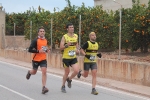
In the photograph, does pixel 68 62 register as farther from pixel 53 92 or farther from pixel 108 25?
pixel 108 25

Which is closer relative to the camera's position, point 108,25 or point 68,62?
point 68,62

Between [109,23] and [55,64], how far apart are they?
15.1 feet

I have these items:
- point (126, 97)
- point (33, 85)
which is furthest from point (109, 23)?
point (126, 97)

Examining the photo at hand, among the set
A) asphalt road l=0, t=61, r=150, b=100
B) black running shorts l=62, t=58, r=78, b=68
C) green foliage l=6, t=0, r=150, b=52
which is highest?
green foliage l=6, t=0, r=150, b=52

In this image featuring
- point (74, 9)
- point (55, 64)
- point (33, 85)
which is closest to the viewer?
point (33, 85)

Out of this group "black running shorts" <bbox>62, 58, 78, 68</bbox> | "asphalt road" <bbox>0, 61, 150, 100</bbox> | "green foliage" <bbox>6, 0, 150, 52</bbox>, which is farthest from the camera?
"green foliage" <bbox>6, 0, 150, 52</bbox>

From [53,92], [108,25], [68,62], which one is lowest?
[53,92]

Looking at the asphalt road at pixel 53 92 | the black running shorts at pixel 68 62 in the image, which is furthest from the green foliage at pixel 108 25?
the black running shorts at pixel 68 62

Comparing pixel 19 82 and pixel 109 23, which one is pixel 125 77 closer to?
pixel 19 82

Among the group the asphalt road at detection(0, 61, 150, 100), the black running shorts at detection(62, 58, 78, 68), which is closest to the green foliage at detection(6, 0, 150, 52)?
the asphalt road at detection(0, 61, 150, 100)

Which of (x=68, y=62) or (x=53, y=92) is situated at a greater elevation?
(x=68, y=62)

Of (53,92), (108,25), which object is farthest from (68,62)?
(108,25)

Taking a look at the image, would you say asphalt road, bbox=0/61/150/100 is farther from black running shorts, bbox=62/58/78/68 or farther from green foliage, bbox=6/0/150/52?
green foliage, bbox=6/0/150/52

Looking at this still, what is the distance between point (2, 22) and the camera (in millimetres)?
35594
